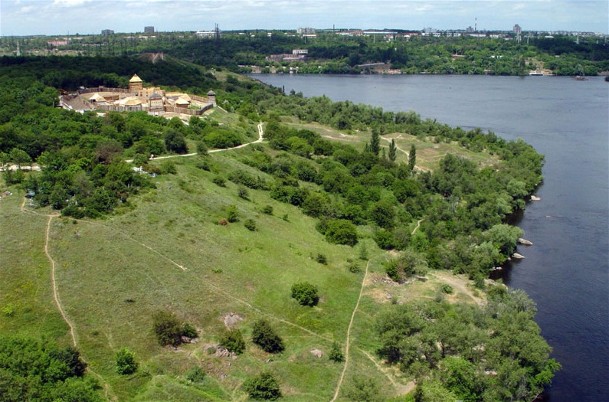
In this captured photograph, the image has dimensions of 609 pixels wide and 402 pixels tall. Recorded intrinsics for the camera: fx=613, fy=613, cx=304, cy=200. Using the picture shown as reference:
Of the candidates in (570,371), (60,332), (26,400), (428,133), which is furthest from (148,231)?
(428,133)

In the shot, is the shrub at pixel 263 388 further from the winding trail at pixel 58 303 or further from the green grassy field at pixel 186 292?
the winding trail at pixel 58 303

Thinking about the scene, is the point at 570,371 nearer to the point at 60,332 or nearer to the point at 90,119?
the point at 60,332

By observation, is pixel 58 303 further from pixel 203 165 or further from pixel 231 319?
pixel 203 165

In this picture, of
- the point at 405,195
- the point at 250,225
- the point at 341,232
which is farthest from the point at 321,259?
the point at 405,195

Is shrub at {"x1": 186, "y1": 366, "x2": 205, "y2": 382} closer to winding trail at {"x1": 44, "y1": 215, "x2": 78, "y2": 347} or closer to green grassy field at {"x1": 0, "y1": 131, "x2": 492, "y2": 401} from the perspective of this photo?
green grassy field at {"x1": 0, "y1": 131, "x2": 492, "y2": 401}

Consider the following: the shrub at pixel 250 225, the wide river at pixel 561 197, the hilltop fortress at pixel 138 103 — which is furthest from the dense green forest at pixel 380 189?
the hilltop fortress at pixel 138 103

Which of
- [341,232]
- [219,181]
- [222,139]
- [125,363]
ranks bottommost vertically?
[125,363]
